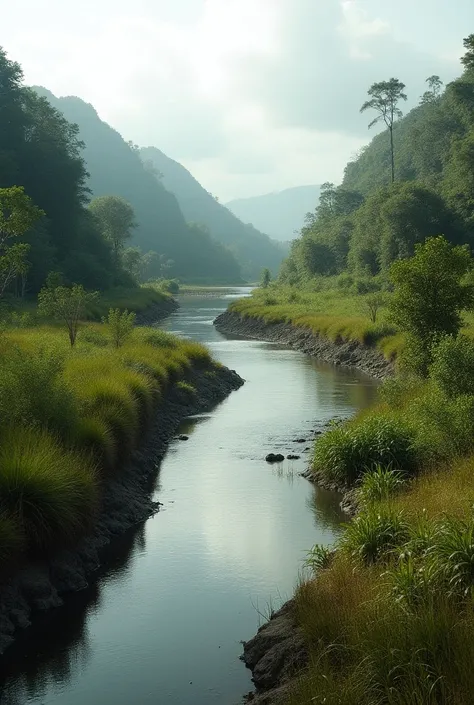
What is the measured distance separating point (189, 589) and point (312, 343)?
1707 inches

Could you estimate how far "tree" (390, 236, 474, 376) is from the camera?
29.8 metres

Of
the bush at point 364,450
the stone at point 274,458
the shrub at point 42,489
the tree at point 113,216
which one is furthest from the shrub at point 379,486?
the tree at point 113,216

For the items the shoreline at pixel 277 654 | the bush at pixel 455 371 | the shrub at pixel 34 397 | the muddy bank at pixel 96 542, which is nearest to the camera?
the shoreline at pixel 277 654

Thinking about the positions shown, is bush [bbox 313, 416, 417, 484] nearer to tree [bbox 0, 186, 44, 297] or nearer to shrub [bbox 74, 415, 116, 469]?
shrub [bbox 74, 415, 116, 469]

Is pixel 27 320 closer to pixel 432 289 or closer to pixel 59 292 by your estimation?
pixel 59 292

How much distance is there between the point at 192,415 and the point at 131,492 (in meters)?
12.8

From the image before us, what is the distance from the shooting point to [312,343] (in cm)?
5753

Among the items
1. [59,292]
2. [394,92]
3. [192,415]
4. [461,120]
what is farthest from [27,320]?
[461,120]

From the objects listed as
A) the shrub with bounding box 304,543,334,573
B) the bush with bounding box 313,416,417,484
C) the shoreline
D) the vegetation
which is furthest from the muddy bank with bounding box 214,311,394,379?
the shrub with bounding box 304,543,334,573

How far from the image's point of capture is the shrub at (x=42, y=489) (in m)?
14.5

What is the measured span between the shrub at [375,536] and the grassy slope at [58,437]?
571 centimetres

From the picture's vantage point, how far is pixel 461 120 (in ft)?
338

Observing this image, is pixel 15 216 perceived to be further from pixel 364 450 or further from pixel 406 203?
pixel 406 203

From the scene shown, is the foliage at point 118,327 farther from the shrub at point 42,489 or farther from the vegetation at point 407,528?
the shrub at point 42,489
